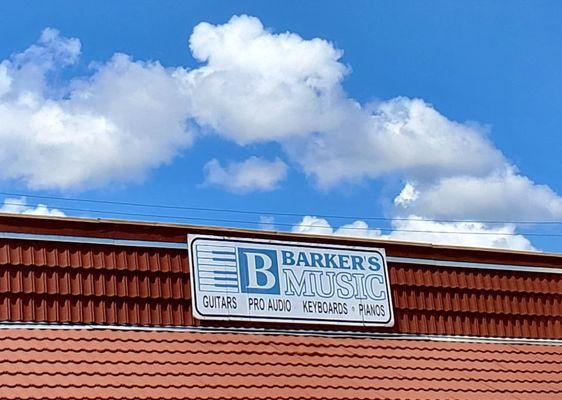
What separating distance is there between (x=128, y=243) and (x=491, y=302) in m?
7.00

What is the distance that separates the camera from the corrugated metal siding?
45.2 ft

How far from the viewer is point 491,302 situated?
18031mm

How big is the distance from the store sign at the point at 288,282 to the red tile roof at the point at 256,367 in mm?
396

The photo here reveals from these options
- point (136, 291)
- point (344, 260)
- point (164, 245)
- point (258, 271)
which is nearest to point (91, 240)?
point (136, 291)

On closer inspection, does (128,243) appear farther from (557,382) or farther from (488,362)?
(557,382)

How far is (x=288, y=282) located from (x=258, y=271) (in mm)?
543

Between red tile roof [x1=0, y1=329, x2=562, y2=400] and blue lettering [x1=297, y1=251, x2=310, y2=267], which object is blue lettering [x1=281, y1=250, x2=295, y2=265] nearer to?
blue lettering [x1=297, y1=251, x2=310, y2=267]

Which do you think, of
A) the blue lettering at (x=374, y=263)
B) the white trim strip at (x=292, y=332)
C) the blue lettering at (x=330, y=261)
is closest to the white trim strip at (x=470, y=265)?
the blue lettering at (x=374, y=263)

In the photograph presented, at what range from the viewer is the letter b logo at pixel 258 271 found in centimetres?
1550

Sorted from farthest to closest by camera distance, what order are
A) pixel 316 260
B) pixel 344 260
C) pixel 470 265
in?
1. pixel 470 265
2. pixel 344 260
3. pixel 316 260

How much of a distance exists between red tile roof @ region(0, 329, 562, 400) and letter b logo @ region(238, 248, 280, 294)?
0.77 m

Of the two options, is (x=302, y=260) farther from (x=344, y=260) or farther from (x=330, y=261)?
(x=344, y=260)

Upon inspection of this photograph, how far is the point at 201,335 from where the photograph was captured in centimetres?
1473

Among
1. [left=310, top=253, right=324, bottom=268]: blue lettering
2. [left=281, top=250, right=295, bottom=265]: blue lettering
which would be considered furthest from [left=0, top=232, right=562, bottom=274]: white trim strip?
[left=281, top=250, right=295, bottom=265]: blue lettering
